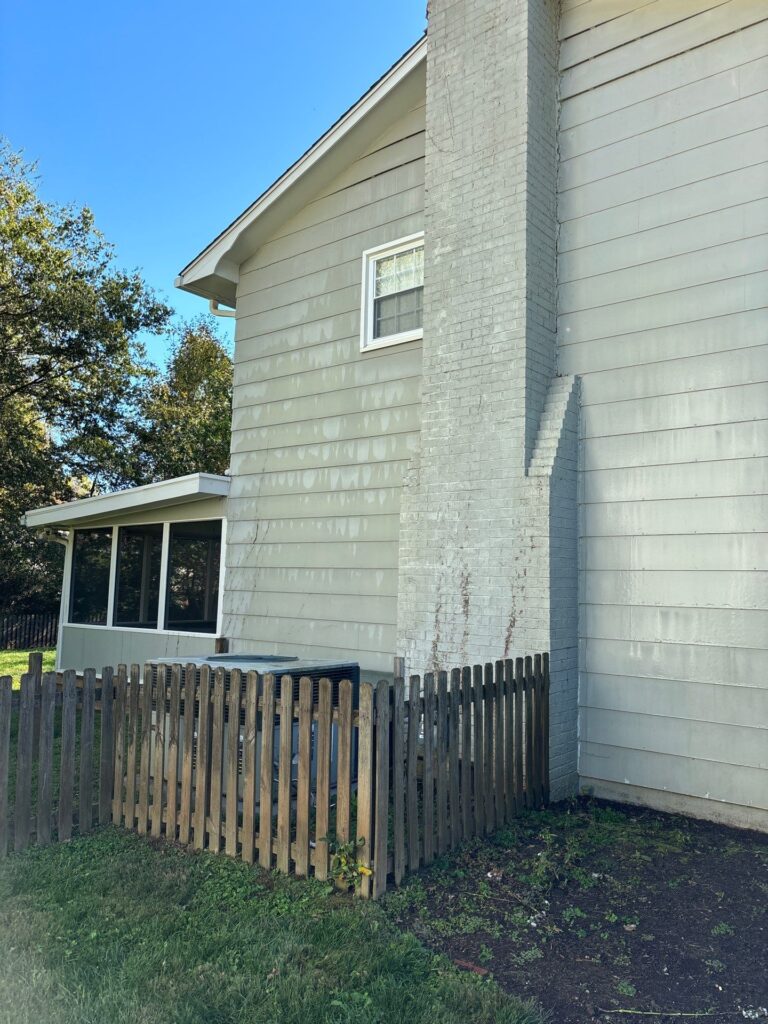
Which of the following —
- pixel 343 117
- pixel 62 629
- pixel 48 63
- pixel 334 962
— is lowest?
pixel 334 962

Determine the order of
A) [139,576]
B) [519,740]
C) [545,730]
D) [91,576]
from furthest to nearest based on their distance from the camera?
[91,576] < [139,576] < [545,730] < [519,740]

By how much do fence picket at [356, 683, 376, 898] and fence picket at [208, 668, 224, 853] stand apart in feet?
3.56

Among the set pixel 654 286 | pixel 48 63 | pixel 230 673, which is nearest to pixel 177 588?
pixel 230 673

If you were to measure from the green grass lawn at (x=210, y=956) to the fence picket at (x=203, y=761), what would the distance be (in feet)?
1.15

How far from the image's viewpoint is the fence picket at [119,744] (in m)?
5.39

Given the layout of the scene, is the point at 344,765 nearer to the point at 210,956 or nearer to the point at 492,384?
the point at 210,956

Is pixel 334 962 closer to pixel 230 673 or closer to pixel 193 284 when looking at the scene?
pixel 230 673

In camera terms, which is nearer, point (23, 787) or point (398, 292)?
point (23, 787)

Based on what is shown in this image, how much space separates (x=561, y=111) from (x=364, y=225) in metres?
2.63

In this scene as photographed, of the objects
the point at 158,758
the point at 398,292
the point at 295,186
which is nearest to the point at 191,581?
the point at 398,292

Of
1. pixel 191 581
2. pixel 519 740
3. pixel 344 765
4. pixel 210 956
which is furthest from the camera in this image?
pixel 191 581

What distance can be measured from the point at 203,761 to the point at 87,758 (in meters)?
0.95

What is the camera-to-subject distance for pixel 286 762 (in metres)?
4.52

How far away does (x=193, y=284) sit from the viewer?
35.1 ft
